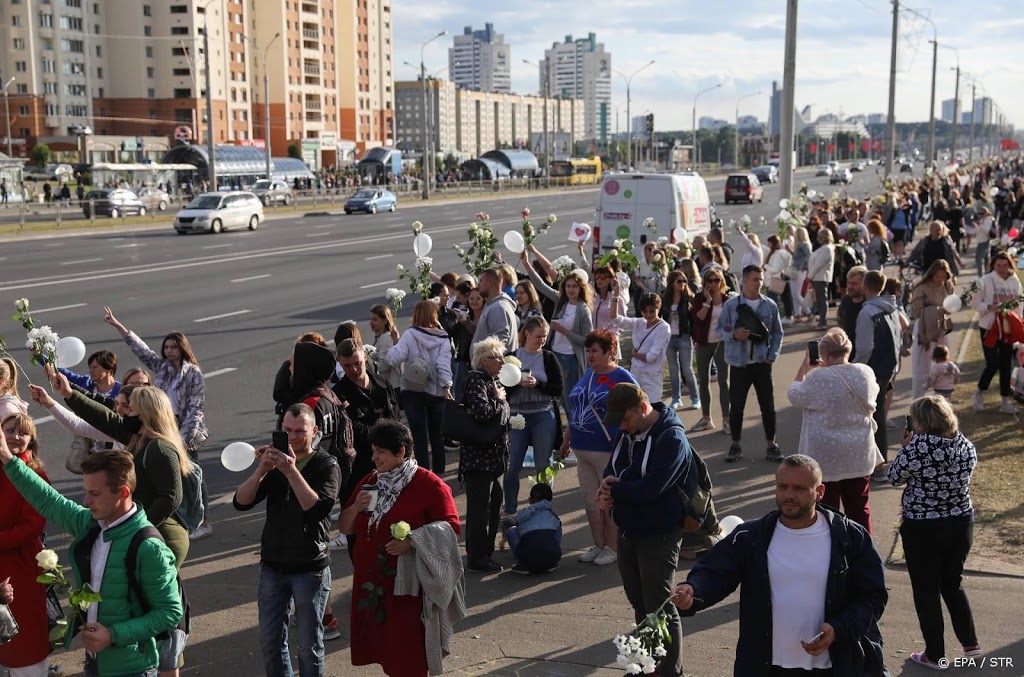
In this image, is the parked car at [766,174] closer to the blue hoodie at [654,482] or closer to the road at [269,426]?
the road at [269,426]

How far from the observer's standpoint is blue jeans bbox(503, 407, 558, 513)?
8344mm

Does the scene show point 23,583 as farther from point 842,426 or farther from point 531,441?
point 842,426

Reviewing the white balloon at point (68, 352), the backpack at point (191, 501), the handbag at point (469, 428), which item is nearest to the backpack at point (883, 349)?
the handbag at point (469, 428)

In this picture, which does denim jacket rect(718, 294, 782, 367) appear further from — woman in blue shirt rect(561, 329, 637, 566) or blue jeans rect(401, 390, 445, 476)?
woman in blue shirt rect(561, 329, 637, 566)

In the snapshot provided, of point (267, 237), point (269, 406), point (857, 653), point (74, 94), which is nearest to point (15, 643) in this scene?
point (857, 653)

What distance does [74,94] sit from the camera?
119500mm

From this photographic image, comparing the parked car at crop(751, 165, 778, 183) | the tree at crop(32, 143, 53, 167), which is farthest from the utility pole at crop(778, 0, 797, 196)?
the tree at crop(32, 143, 53, 167)

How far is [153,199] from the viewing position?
55156mm

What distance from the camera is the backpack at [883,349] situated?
9375mm

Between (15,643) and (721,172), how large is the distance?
418 feet

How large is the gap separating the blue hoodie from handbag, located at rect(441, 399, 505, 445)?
1894 mm

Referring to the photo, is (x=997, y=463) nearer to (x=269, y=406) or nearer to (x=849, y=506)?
(x=849, y=506)

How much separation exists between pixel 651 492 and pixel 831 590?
4.55 ft

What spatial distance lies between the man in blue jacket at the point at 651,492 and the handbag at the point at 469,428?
72.0 inches
